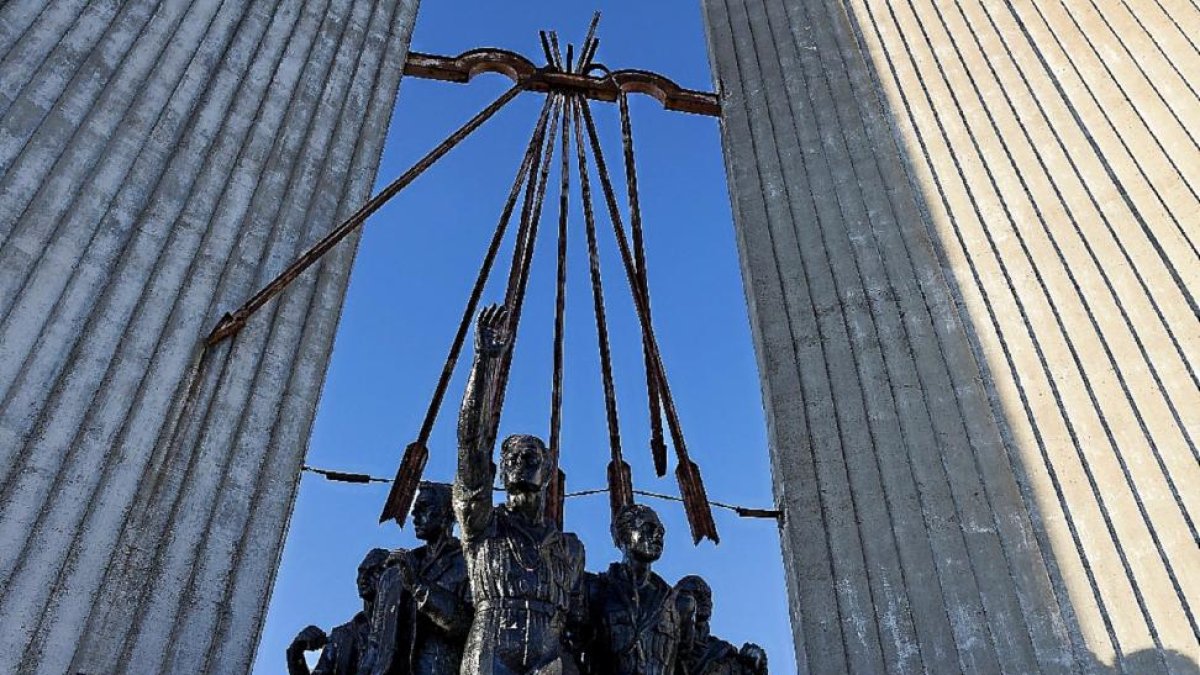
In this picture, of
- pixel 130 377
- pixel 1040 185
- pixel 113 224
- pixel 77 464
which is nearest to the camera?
pixel 77 464

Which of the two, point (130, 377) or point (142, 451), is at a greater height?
point (130, 377)

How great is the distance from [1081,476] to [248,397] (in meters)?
4.59

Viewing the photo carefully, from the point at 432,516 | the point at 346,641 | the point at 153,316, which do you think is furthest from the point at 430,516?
the point at 153,316

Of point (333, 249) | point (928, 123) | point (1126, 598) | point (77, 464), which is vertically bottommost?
point (1126, 598)

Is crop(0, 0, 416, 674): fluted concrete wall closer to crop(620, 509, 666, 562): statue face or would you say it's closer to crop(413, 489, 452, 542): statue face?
crop(413, 489, 452, 542): statue face

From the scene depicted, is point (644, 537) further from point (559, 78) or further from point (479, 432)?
point (559, 78)

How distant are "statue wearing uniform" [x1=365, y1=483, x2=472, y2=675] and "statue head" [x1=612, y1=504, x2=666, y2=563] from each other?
725 millimetres

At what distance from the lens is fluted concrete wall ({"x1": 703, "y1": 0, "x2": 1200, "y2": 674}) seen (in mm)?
5746

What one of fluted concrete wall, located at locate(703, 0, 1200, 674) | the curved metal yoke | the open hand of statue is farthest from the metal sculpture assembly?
the curved metal yoke

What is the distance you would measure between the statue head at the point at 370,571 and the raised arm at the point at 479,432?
807 mm

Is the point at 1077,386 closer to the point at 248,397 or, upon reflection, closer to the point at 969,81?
the point at 969,81

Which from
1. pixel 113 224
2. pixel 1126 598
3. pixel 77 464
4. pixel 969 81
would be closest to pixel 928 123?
pixel 969 81

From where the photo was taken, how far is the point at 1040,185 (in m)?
7.50

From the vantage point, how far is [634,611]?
458cm
